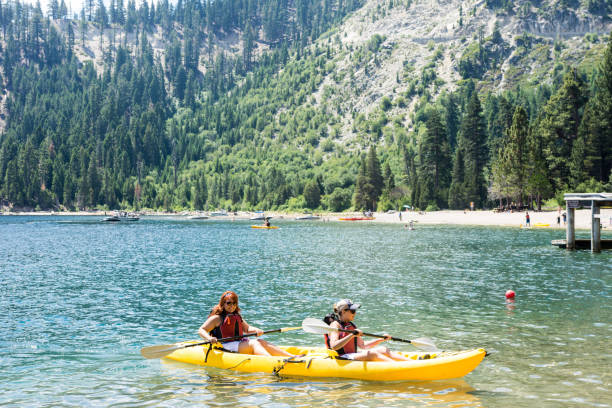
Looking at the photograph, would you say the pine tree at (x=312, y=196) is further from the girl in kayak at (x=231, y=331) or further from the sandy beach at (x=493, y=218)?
the girl in kayak at (x=231, y=331)

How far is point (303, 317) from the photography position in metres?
23.7

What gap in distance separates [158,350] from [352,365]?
5.62m

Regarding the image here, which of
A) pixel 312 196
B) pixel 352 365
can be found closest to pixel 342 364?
pixel 352 365

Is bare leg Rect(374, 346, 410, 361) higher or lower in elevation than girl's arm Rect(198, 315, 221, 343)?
lower

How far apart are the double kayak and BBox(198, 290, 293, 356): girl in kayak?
0.89 ft

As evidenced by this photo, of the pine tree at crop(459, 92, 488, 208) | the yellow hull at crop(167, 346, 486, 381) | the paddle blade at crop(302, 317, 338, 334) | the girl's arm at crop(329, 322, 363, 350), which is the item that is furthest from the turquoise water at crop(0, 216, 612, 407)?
the pine tree at crop(459, 92, 488, 208)

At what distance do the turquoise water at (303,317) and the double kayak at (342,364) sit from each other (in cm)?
27

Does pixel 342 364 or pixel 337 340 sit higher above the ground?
pixel 337 340

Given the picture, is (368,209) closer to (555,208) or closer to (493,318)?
(555,208)

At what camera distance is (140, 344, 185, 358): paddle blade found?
16328mm

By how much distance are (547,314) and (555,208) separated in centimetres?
9171

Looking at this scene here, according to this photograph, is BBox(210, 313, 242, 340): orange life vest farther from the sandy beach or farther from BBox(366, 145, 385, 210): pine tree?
BBox(366, 145, 385, 210): pine tree

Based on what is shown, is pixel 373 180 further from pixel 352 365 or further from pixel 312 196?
pixel 352 365

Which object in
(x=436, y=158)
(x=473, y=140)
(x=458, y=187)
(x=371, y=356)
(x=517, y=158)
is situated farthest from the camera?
(x=436, y=158)
